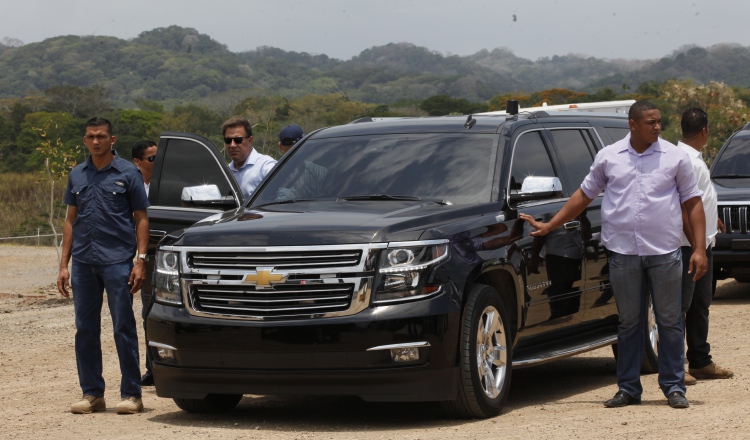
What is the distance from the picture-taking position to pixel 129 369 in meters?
8.15

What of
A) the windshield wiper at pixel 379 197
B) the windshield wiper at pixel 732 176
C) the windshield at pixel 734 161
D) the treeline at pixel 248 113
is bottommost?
the treeline at pixel 248 113

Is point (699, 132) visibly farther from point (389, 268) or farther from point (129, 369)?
point (129, 369)

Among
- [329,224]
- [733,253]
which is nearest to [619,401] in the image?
[329,224]

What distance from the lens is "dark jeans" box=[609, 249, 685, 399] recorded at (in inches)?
299

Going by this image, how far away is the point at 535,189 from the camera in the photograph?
7840 mm

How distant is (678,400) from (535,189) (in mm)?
1585

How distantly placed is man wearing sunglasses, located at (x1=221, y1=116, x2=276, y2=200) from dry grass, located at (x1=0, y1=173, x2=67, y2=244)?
123 ft

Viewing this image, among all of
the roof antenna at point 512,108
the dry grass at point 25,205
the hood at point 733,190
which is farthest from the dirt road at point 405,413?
the dry grass at point 25,205

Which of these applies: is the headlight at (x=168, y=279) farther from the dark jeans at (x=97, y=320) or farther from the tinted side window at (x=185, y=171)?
the tinted side window at (x=185, y=171)

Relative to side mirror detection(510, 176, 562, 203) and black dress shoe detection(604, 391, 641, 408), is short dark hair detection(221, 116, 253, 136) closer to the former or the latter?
side mirror detection(510, 176, 562, 203)

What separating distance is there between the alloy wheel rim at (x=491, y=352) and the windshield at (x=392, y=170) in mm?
866

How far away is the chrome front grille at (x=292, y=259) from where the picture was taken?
683cm

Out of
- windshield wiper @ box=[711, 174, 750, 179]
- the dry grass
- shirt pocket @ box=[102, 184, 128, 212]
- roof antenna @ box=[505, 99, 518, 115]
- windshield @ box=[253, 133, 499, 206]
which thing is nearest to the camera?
windshield @ box=[253, 133, 499, 206]

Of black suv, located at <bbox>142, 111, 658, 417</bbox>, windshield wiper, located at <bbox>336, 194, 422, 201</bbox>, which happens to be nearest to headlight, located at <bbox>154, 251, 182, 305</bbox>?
black suv, located at <bbox>142, 111, 658, 417</bbox>
